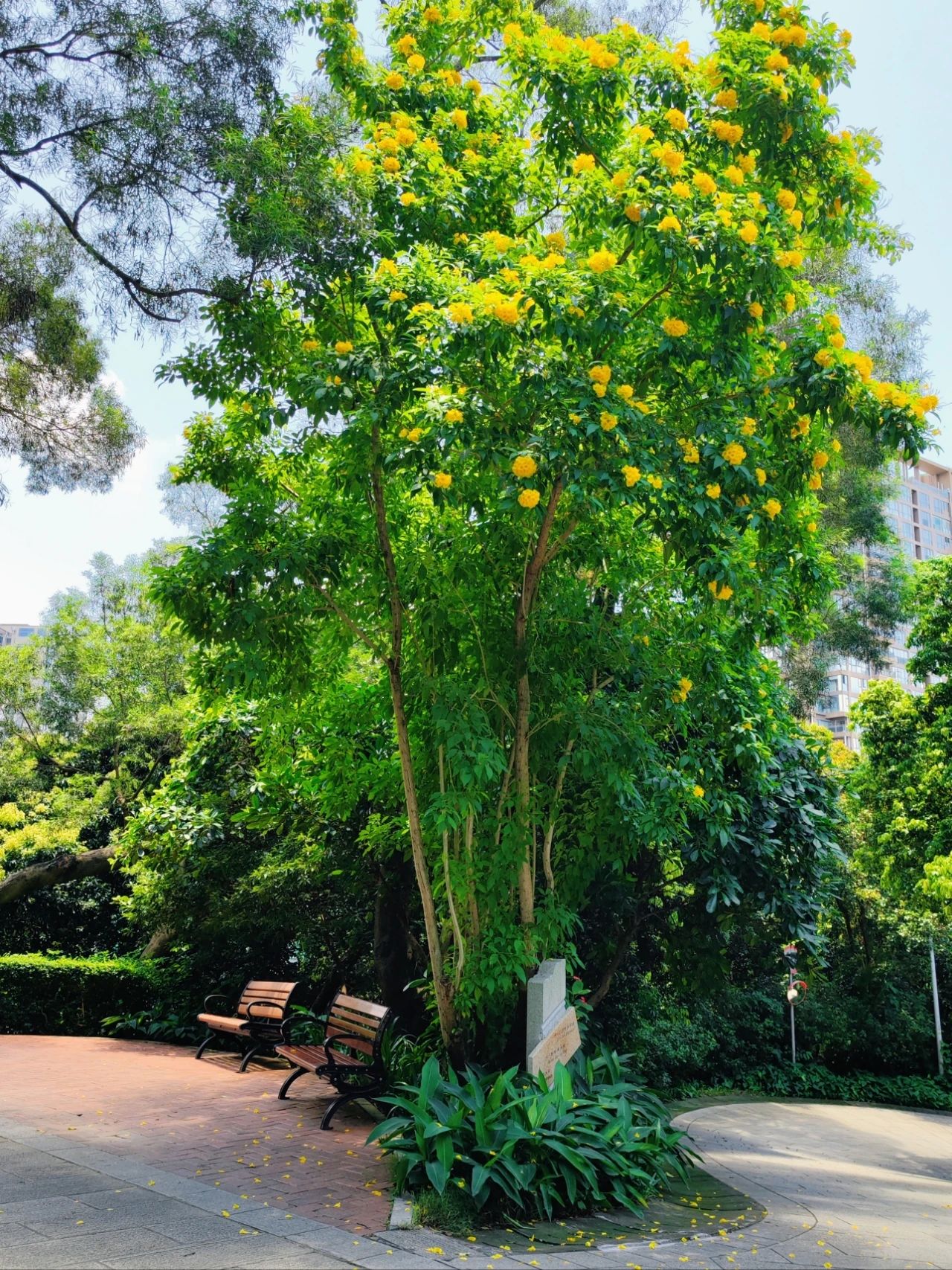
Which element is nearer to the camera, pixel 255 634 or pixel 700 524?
pixel 700 524

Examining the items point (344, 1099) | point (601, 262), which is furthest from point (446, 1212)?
point (601, 262)

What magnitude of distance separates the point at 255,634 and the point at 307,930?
5.98 meters

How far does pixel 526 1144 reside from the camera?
5.70 metres

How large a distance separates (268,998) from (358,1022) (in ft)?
7.18

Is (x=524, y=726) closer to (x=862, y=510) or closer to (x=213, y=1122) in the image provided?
(x=213, y=1122)

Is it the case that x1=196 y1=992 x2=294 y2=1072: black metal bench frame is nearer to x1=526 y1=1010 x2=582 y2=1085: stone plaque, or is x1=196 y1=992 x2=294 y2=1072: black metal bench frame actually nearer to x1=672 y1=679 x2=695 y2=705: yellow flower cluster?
x1=526 y1=1010 x2=582 y2=1085: stone plaque

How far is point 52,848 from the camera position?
1460cm

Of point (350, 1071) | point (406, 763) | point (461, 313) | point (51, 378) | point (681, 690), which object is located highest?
point (51, 378)

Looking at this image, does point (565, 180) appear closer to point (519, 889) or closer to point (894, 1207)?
point (519, 889)

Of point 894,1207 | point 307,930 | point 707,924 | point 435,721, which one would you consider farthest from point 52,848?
point 894,1207

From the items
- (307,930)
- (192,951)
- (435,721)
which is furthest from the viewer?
(192,951)

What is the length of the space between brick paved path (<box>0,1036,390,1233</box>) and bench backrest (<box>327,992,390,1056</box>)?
1.73 feet

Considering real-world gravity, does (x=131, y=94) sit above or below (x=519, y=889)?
above

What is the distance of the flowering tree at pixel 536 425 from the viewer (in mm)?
5770
